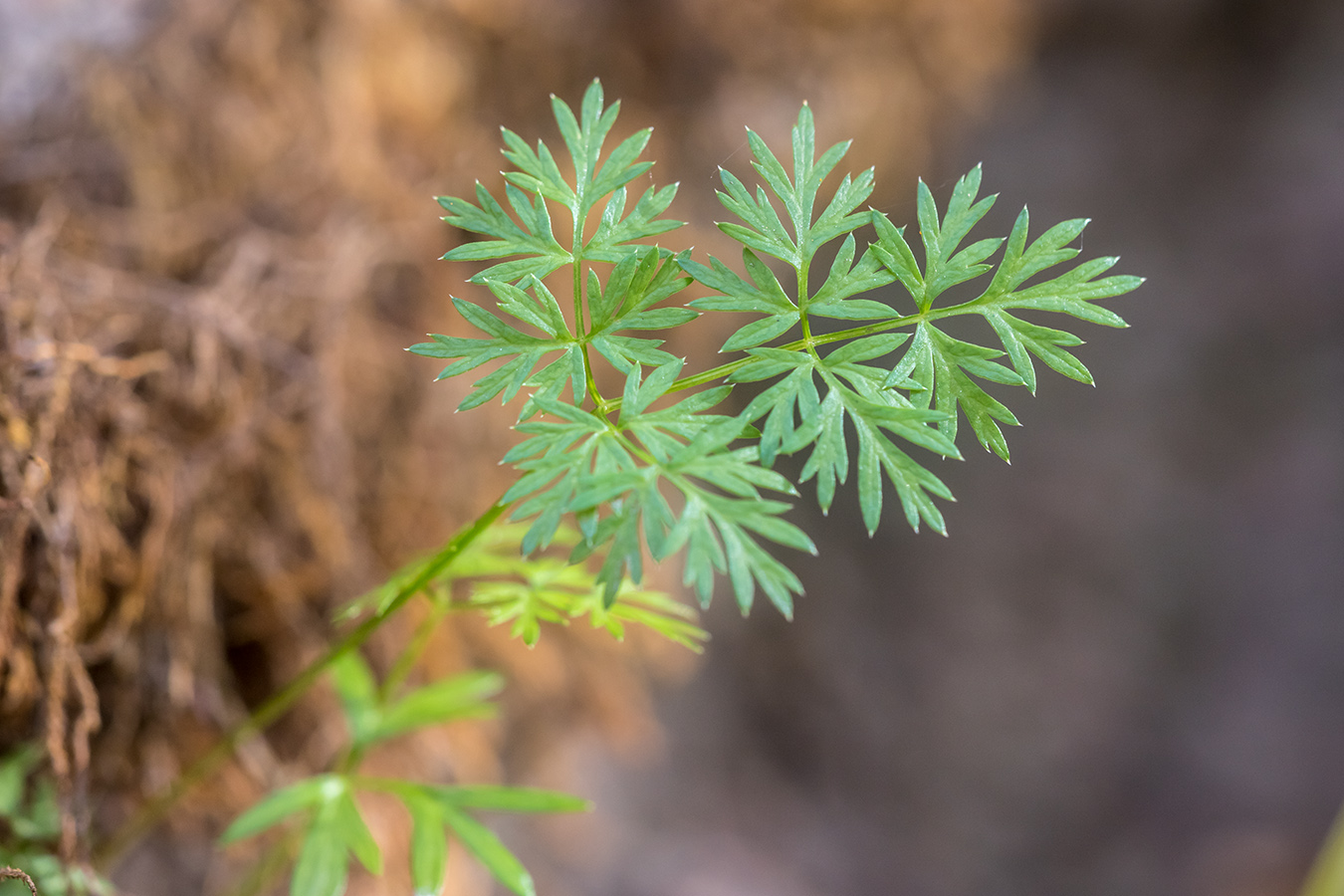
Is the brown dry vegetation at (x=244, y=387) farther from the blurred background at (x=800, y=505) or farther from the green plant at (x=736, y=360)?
the green plant at (x=736, y=360)

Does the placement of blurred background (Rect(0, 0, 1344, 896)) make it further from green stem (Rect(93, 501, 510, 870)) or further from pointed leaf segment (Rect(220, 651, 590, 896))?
pointed leaf segment (Rect(220, 651, 590, 896))

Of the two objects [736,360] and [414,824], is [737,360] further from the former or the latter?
[414,824]

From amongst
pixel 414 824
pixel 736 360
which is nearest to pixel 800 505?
pixel 414 824

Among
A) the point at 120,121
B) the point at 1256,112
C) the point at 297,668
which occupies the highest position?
the point at 1256,112

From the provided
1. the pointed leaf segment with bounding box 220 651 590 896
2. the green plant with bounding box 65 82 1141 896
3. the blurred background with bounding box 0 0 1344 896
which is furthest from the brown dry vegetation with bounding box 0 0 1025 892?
the green plant with bounding box 65 82 1141 896

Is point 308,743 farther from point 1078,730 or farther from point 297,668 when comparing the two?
point 1078,730

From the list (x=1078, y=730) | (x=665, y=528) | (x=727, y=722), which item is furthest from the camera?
(x=1078, y=730)

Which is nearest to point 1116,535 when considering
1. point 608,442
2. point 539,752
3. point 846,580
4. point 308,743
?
point 846,580

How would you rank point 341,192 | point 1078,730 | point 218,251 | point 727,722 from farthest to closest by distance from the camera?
point 1078,730, point 727,722, point 341,192, point 218,251
